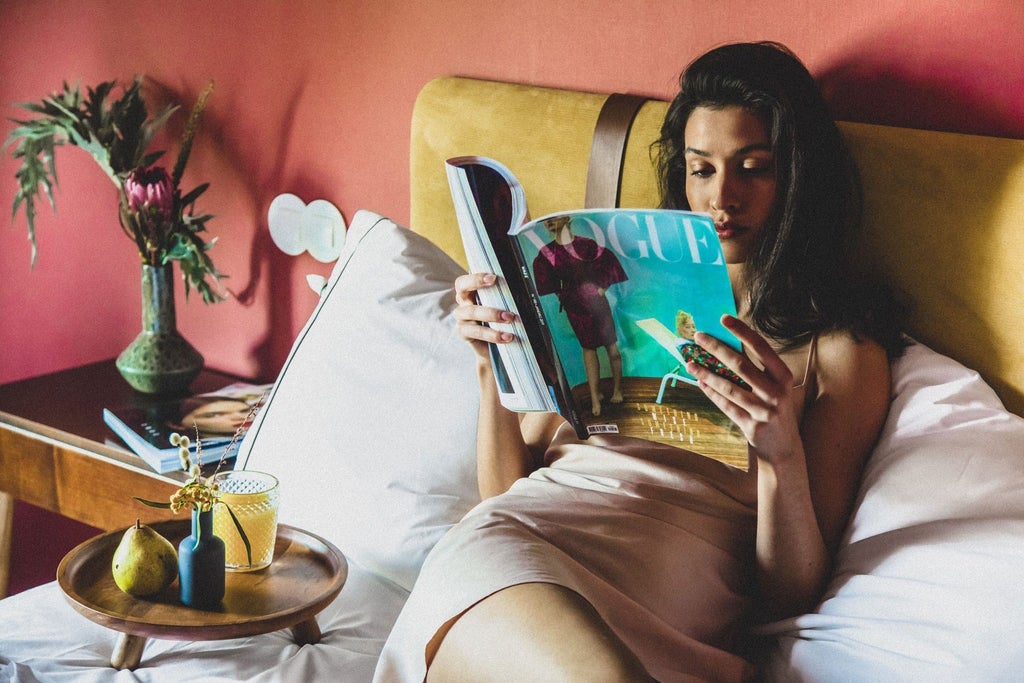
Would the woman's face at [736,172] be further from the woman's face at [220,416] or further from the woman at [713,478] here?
the woman's face at [220,416]

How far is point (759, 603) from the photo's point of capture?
1224mm

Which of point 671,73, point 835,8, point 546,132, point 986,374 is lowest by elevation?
point 986,374

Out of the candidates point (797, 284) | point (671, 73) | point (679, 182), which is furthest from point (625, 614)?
point (671, 73)

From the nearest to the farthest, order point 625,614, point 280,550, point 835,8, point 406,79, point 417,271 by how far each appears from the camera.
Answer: point 625,614 → point 280,550 → point 835,8 → point 417,271 → point 406,79

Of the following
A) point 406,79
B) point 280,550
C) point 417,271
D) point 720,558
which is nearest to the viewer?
point 720,558

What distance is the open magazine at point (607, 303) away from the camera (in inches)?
39.6

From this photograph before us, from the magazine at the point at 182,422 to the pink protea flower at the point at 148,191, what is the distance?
1.21 ft

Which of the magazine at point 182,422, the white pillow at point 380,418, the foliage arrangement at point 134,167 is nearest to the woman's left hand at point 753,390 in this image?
the white pillow at point 380,418

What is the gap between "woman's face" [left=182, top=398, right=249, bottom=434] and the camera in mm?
1763

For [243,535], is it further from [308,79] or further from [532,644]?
[308,79]

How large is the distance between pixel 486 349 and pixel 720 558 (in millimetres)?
386

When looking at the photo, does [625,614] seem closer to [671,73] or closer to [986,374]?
[986,374]

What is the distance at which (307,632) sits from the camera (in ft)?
4.07

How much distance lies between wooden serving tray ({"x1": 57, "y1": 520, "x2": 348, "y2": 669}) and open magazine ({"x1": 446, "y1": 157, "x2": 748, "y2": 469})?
37 centimetres
